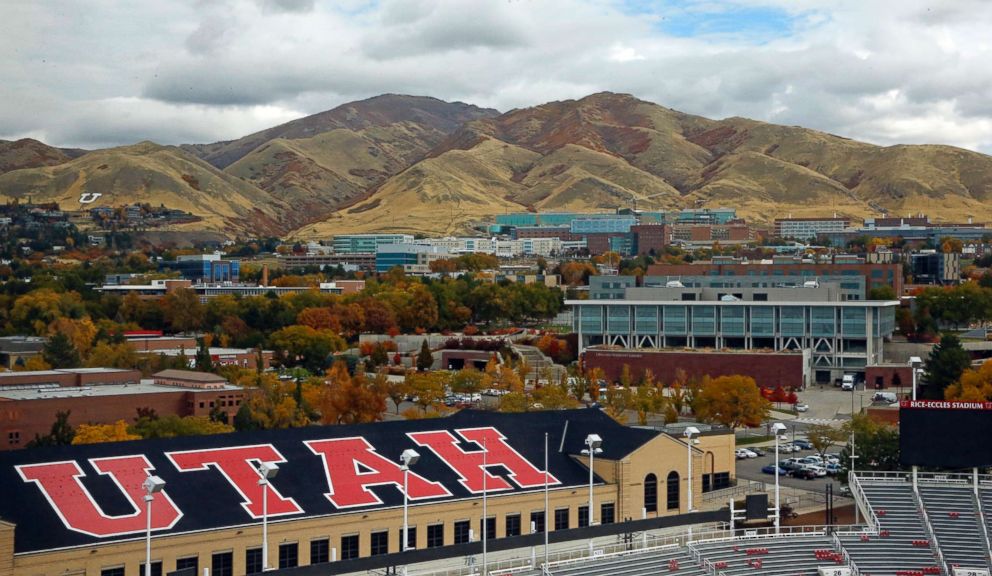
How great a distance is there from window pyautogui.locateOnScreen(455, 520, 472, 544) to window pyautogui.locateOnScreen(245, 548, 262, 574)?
7.91 meters

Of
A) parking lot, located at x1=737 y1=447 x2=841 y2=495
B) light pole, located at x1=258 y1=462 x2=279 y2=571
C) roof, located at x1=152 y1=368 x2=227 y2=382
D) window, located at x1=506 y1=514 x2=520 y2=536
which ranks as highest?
light pole, located at x1=258 y1=462 x2=279 y2=571

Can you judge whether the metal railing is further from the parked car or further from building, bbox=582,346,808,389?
building, bbox=582,346,808,389

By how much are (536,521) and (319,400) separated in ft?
150

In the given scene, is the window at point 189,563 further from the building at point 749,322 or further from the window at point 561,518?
the building at point 749,322

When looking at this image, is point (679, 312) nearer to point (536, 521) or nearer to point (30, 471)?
point (536, 521)

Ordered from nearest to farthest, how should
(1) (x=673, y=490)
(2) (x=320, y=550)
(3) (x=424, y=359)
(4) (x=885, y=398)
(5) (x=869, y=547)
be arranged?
1. (2) (x=320, y=550)
2. (5) (x=869, y=547)
3. (1) (x=673, y=490)
4. (4) (x=885, y=398)
5. (3) (x=424, y=359)

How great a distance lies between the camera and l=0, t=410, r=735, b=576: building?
143 ft

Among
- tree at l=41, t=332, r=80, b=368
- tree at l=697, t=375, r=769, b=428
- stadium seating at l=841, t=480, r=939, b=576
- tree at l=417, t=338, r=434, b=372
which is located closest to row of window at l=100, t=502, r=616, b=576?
stadium seating at l=841, t=480, r=939, b=576

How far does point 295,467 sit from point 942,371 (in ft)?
232

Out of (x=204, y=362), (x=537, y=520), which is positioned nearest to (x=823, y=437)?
(x=537, y=520)

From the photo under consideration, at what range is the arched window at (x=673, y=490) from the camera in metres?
56.9

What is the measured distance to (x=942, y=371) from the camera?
10694 centimetres

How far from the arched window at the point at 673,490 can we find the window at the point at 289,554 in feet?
56.2

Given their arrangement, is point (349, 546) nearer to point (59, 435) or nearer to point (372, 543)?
point (372, 543)
